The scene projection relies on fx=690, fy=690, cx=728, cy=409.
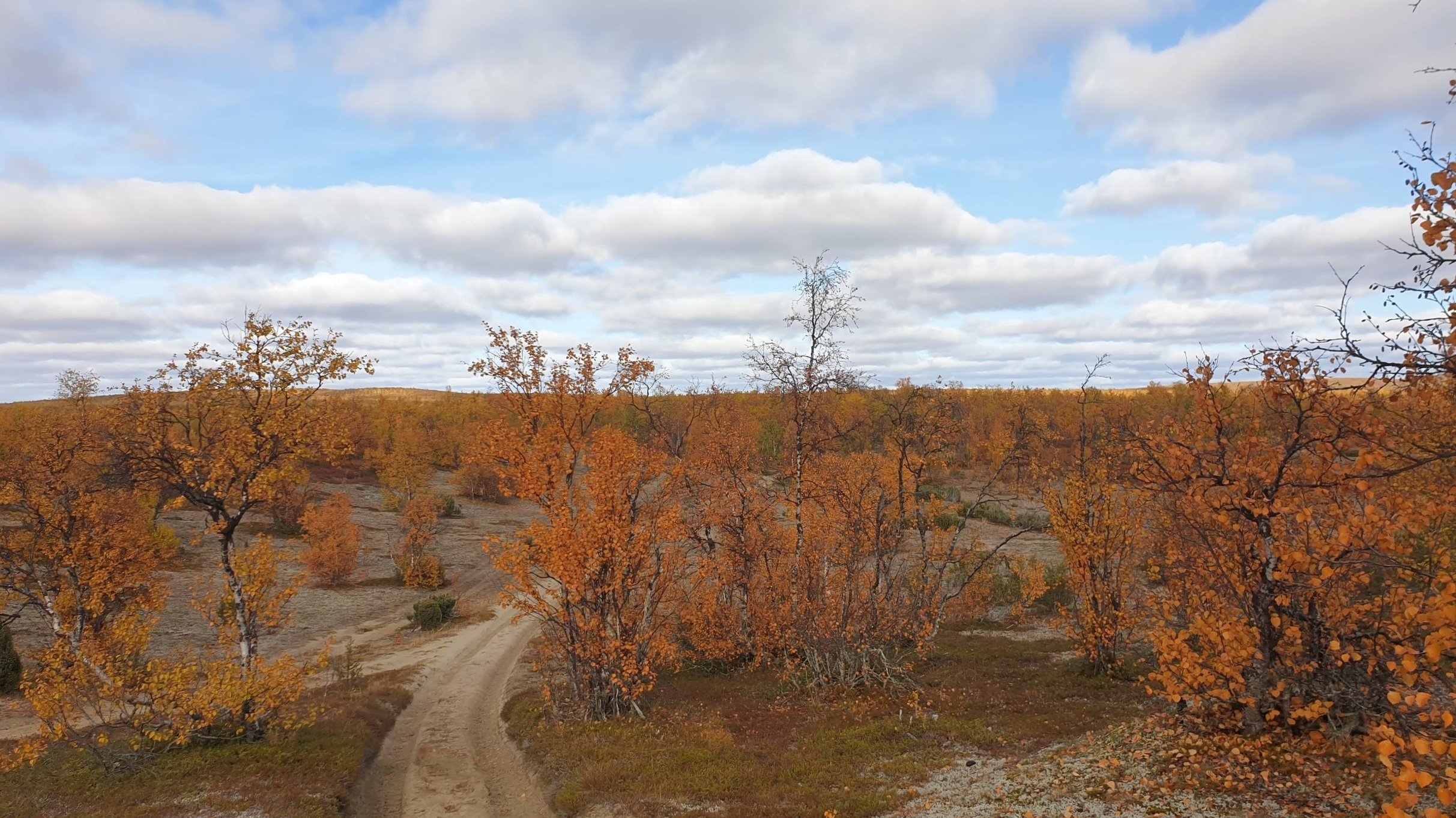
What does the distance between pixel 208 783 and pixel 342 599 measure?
32842 millimetres

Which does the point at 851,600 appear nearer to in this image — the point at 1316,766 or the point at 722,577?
the point at 722,577

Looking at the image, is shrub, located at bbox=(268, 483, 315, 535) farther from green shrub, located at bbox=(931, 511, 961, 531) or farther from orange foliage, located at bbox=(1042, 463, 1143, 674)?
orange foliage, located at bbox=(1042, 463, 1143, 674)

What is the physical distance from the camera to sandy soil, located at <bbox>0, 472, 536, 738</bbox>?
1361 inches

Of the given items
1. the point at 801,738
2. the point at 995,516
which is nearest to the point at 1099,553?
the point at 801,738

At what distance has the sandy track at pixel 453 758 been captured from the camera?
17.3 meters

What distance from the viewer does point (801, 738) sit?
19.1 metres

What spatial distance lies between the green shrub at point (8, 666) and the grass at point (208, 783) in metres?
12.3

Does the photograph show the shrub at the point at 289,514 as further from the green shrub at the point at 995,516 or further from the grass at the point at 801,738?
the green shrub at the point at 995,516

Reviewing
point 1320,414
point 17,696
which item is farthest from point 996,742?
point 17,696

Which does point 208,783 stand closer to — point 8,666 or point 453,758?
point 453,758

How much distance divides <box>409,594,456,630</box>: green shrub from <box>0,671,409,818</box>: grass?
20397 mm

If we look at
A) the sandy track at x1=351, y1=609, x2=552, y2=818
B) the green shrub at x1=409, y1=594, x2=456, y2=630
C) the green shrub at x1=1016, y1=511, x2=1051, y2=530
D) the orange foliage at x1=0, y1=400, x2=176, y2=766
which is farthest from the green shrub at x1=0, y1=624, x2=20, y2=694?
the green shrub at x1=1016, y1=511, x2=1051, y2=530

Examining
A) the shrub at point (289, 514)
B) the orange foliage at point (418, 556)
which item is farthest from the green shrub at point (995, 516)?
the shrub at point (289, 514)

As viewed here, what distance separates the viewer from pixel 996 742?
17.3m
